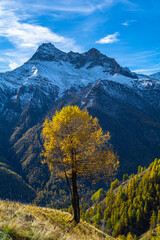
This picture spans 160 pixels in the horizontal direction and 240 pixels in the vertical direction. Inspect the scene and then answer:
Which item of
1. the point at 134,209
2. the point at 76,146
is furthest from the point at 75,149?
the point at 134,209

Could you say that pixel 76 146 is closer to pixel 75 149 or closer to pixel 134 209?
pixel 75 149

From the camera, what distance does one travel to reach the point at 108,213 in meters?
154

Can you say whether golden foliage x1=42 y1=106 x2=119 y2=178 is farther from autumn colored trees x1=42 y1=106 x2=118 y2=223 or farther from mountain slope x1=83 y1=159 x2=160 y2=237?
mountain slope x1=83 y1=159 x2=160 y2=237

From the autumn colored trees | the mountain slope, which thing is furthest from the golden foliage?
the mountain slope

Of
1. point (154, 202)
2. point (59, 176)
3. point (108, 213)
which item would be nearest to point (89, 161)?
point (59, 176)

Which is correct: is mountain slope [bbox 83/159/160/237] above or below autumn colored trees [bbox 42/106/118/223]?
below

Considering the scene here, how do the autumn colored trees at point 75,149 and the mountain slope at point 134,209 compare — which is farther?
the mountain slope at point 134,209

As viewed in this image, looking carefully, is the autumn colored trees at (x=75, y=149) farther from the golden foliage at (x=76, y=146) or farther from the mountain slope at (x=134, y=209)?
the mountain slope at (x=134, y=209)

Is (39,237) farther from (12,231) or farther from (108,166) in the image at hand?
(108,166)

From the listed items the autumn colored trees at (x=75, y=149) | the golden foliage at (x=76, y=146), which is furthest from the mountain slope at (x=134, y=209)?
the golden foliage at (x=76, y=146)

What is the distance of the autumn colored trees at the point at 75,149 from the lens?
65.7ft

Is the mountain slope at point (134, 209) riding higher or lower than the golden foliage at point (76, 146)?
lower

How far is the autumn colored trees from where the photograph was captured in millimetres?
20031

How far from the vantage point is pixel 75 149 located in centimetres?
2017
